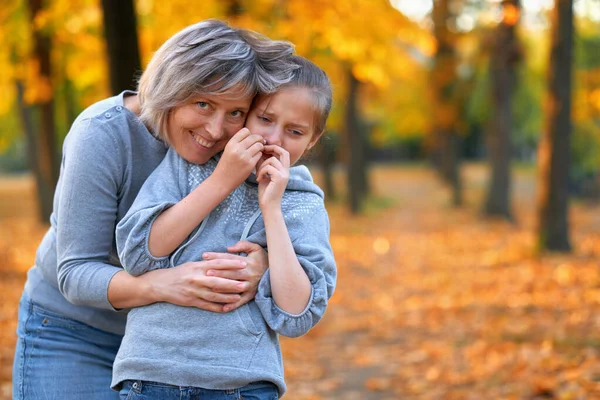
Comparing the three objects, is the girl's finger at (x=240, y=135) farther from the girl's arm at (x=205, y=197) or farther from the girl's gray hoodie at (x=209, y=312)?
the girl's gray hoodie at (x=209, y=312)

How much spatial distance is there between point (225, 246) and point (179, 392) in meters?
0.49

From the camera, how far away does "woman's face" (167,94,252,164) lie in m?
2.30

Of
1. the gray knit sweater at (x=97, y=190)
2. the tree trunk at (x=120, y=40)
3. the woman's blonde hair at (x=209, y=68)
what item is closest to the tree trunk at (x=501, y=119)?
the tree trunk at (x=120, y=40)

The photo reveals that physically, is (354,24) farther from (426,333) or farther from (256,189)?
(256,189)

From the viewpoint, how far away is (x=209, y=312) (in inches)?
89.6

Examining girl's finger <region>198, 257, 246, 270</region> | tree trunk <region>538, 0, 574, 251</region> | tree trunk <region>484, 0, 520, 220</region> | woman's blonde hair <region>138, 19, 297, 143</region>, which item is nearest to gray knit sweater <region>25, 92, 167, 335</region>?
woman's blonde hair <region>138, 19, 297, 143</region>

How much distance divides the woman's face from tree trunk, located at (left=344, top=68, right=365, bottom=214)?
59.1 ft

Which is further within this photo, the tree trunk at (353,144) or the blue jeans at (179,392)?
the tree trunk at (353,144)

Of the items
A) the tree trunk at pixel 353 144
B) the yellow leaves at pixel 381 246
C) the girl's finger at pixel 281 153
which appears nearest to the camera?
the girl's finger at pixel 281 153

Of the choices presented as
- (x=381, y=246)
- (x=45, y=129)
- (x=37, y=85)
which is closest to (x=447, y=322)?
(x=381, y=246)

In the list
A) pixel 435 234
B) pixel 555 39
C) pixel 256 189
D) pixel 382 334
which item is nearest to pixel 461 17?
pixel 435 234

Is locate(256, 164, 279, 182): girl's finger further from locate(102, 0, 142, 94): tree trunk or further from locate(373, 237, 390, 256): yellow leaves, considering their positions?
locate(373, 237, 390, 256): yellow leaves

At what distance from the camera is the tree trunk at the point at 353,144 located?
20531 millimetres

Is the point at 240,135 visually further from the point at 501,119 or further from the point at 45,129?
the point at 501,119
